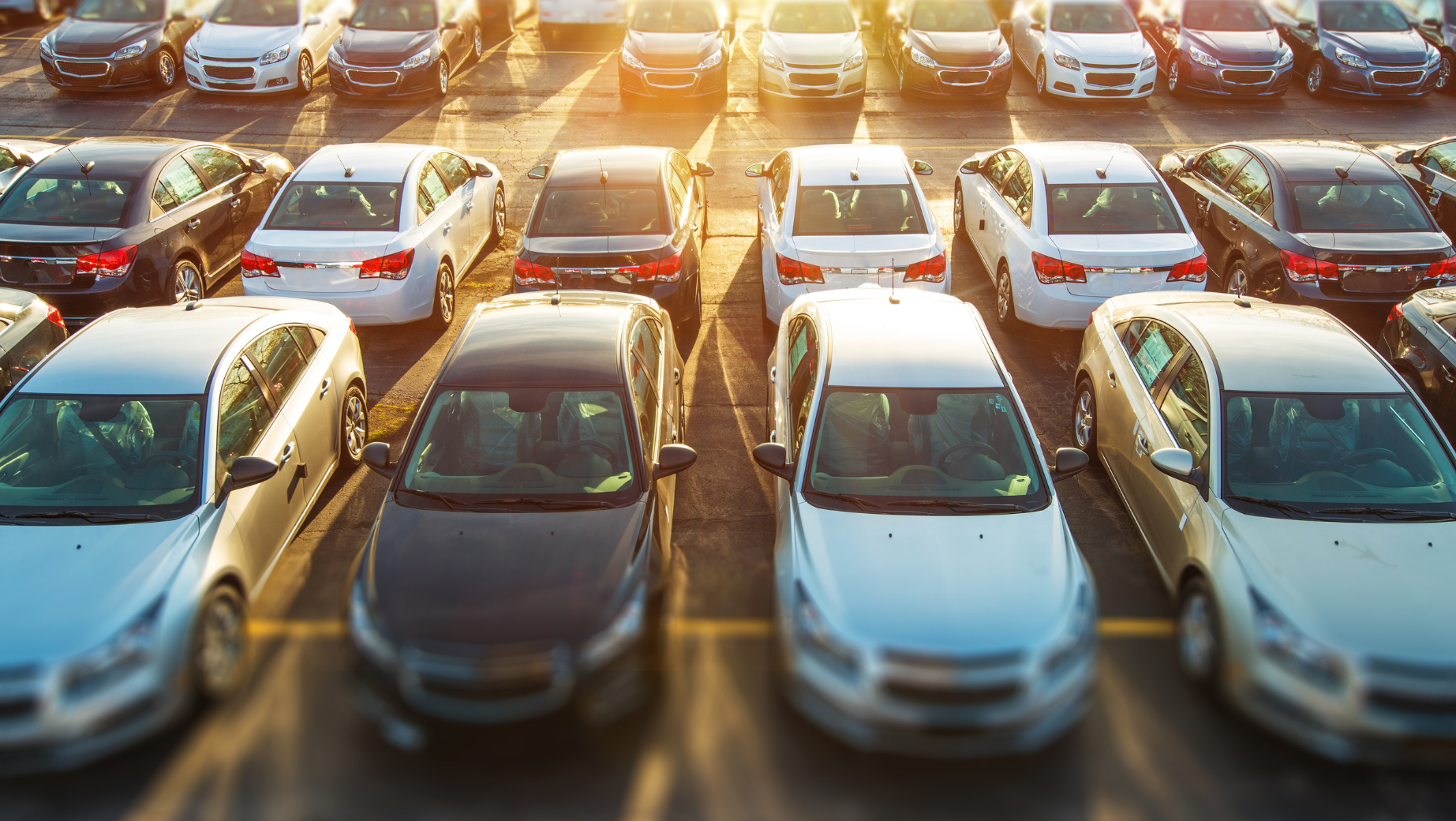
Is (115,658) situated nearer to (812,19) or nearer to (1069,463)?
(1069,463)

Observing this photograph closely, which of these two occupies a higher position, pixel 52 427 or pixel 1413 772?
pixel 52 427

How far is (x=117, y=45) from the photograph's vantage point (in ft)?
55.9

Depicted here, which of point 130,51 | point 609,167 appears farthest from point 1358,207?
point 130,51

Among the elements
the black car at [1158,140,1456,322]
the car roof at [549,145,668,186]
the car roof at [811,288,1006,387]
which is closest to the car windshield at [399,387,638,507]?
the car roof at [811,288,1006,387]

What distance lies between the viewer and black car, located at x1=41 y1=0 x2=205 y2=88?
55.4ft

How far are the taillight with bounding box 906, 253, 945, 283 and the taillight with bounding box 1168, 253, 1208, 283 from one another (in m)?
2.19

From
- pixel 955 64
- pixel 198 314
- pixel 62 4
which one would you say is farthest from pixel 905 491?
pixel 62 4

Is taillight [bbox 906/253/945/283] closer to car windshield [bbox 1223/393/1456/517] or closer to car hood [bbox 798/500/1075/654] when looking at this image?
car windshield [bbox 1223/393/1456/517]

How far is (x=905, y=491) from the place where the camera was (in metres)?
5.64

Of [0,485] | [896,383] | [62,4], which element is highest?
[896,383]

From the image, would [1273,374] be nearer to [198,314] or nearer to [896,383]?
[896,383]

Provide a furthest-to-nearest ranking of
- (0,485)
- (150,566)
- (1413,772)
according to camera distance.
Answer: (0,485) < (150,566) < (1413,772)

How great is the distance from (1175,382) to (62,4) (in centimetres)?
2584

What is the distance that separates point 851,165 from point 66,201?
7.82 m
